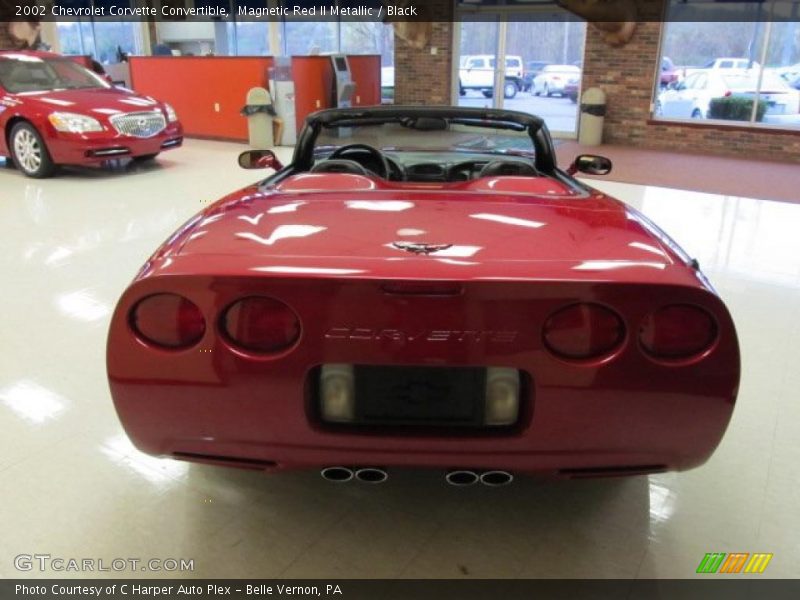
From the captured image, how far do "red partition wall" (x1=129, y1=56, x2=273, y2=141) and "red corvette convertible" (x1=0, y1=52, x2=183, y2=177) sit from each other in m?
2.65

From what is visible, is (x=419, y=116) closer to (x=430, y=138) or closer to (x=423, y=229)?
(x=423, y=229)

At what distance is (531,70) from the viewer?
13.1 m

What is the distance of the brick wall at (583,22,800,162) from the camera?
10.0 meters

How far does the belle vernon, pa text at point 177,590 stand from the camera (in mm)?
1615

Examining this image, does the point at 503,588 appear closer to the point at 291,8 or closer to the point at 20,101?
the point at 20,101

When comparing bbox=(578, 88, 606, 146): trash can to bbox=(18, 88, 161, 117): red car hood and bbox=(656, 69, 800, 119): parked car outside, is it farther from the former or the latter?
bbox=(18, 88, 161, 117): red car hood

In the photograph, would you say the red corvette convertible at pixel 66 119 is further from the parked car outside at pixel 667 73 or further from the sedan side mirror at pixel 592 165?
the parked car outside at pixel 667 73

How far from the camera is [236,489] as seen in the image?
2000mm

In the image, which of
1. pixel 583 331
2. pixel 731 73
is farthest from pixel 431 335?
pixel 731 73

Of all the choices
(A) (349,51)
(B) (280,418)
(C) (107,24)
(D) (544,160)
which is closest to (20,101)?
(D) (544,160)

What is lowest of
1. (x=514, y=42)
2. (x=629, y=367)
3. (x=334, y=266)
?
Answer: (x=629, y=367)

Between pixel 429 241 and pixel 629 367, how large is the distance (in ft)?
1.66

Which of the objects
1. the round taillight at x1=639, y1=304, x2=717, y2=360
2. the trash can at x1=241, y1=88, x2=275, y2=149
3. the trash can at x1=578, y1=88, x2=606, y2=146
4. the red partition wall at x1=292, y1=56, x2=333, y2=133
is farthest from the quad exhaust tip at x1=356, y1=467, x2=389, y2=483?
the trash can at x1=578, y1=88, x2=606, y2=146

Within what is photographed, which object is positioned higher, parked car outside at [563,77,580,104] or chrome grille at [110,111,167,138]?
parked car outside at [563,77,580,104]
